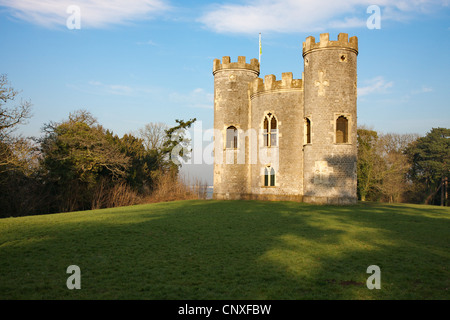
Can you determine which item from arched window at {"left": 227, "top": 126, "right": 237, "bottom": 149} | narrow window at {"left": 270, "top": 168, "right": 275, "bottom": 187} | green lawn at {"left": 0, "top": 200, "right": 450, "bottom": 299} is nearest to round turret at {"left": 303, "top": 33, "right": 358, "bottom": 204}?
narrow window at {"left": 270, "top": 168, "right": 275, "bottom": 187}

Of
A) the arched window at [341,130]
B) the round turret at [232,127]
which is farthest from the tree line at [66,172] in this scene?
the arched window at [341,130]

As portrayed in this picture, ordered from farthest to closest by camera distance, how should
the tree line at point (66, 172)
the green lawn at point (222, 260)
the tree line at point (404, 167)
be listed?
1. the tree line at point (404, 167)
2. the tree line at point (66, 172)
3. the green lawn at point (222, 260)

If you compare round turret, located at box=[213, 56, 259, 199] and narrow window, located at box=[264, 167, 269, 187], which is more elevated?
round turret, located at box=[213, 56, 259, 199]

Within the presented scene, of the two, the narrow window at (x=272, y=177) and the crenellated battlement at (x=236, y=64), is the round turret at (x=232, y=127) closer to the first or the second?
the crenellated battlement at (x=236, y=64)

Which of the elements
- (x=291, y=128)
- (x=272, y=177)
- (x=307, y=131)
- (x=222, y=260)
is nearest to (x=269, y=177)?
(x=272, y=177)

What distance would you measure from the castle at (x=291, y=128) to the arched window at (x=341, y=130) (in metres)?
0.06

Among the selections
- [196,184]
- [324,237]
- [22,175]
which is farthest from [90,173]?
[324,237]

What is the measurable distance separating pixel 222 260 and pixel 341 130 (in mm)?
17775

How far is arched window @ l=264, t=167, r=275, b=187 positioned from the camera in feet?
79.6

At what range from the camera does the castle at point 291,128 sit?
21.2 m

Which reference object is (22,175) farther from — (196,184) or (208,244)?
(208,244)

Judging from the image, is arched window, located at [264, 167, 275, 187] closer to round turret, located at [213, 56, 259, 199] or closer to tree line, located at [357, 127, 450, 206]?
round turret, located at [213, 56, 259, 199]

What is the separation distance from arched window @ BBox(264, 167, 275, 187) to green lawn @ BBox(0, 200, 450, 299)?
11331mm
